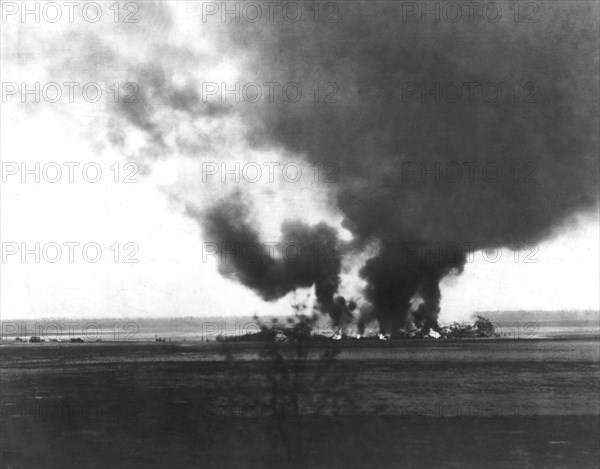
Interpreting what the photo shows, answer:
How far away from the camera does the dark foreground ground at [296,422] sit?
10.5m

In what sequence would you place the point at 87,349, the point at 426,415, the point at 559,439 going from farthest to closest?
the point at 87,349
the point at 426,415
the point at 559,439

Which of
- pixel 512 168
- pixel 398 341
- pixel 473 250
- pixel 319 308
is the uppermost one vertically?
pixel 512 168

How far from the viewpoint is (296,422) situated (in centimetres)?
1072

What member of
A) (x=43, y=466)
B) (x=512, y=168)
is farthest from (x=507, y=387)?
(x=43, y=466)

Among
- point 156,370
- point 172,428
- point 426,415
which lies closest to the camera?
point 172,428

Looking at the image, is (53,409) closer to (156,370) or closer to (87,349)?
(156,370)

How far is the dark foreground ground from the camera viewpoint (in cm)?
1048

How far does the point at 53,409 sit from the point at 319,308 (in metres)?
6.54

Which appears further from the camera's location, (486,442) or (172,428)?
(172,428)

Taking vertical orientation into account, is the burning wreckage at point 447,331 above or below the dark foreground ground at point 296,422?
above

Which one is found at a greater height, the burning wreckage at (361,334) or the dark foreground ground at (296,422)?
the burning wreckage at (361,334)

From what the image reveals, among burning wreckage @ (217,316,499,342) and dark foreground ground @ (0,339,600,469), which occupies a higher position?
burning wreckage @ (217,316,499,342)

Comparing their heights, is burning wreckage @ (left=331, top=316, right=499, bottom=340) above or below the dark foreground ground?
above

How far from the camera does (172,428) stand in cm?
1239
